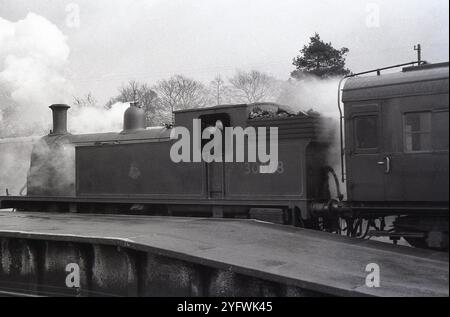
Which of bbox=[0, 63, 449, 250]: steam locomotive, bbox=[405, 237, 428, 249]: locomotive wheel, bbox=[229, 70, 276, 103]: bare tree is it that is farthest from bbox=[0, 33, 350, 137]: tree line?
bbox=[405, 237, 428, 249]: locomotive wheel

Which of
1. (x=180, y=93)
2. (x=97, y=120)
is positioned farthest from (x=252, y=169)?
(x=180, y=93)

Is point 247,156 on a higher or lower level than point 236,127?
lower

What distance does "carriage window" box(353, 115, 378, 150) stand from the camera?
6.59m

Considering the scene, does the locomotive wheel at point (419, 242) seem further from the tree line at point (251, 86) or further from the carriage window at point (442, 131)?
the tree line at point (251, 86)

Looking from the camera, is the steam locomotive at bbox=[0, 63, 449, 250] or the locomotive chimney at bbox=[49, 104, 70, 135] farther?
the locomotive chimney at bbox=[49, 104, 70, 135]

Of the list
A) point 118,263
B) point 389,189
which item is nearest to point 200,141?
point 118,263

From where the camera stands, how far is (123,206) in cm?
1004

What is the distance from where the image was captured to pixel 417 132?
15.9 ft

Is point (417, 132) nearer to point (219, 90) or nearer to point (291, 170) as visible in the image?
point (291, 170)

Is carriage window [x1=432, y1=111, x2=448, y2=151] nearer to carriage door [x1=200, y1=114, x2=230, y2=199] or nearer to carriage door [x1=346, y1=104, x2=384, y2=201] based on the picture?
carriage door [x1=346, y1=104, x2=384, y2=201]

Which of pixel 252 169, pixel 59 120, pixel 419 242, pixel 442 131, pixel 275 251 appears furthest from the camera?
pixel 59 120

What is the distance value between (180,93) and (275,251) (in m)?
22.6

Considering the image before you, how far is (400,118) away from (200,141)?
3.98m
